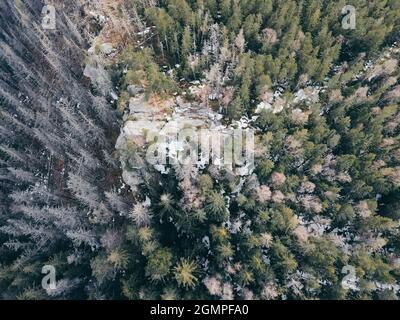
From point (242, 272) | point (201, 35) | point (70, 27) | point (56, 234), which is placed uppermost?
point (70, 27)

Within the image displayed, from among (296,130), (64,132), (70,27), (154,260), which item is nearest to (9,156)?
(64,132)

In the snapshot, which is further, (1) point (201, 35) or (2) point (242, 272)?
(1) point (201, 35)

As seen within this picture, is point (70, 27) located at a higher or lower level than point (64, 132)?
higher

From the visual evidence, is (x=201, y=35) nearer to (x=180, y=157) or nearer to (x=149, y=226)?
(x=180, y=157)

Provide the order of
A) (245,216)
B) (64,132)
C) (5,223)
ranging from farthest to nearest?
(64,132), (5,223), (245,216)

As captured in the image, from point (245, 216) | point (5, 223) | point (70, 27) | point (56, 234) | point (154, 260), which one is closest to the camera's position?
point (154, 260)

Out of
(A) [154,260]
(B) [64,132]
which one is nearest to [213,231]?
(A) [154,260]
